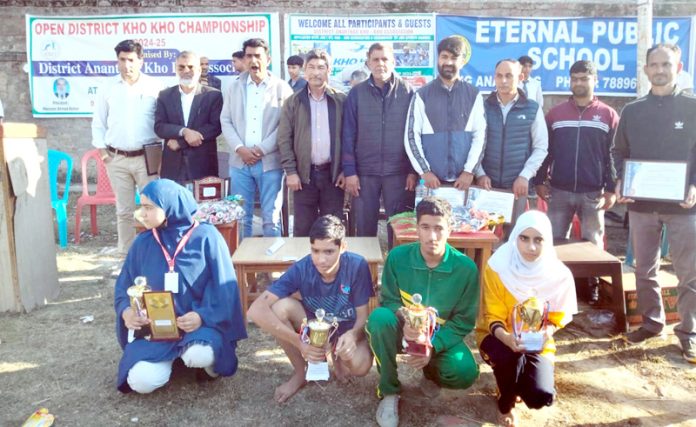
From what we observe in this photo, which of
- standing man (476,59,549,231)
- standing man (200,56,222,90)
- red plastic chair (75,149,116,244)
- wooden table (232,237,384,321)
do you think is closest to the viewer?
wooden table (232,237,384,321)

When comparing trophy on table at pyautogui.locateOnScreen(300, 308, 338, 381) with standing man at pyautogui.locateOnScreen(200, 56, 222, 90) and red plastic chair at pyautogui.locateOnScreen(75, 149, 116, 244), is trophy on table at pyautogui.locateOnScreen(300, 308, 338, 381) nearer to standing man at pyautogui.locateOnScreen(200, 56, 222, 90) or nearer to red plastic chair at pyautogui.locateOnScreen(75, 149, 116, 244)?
red plastic chair at pyautogui.locateOnScreen(75, 149, 116, 244)

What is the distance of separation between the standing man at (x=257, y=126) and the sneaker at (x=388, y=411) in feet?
7.87

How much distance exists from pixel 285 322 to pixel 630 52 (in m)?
7.36

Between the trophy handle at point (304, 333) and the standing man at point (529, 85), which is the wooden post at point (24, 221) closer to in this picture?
the trophy handle at point (304, 333)

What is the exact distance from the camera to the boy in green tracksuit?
3041 mm

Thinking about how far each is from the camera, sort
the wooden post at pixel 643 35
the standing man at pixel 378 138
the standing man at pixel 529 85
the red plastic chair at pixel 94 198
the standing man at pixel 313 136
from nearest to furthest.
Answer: the standing man at pixel 378 138
the standing man at pixel 313 136
the wooden post at pixel 643 35
the red plastic chair at pixel 94 198
the standing man at pixel 529 85

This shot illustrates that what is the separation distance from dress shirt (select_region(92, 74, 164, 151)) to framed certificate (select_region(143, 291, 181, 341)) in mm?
2909

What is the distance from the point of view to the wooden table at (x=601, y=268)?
4.13 m

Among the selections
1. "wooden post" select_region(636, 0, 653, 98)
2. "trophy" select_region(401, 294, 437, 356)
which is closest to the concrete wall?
"wooden post" select_region(636, 0, 653, 98)

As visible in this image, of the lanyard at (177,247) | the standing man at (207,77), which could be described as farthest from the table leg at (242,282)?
the standing man at (207,77)

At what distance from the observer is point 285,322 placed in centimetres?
327

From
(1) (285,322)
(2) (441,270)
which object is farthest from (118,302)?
(2) (441,270)

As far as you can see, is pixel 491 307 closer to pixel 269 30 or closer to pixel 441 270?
pixel 441 270

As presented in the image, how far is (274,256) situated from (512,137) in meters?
2.15
